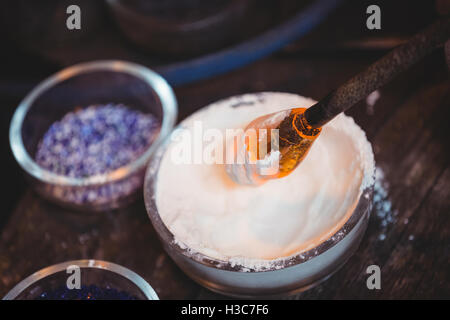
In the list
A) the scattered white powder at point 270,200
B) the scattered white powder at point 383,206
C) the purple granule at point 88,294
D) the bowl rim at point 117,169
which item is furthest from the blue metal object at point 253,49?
the purple granule at point 88,294

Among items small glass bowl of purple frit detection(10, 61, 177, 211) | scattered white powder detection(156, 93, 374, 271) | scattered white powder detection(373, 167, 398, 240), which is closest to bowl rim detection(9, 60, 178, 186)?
small glass bowl of purple frit detection(10, 61, 177, 211)

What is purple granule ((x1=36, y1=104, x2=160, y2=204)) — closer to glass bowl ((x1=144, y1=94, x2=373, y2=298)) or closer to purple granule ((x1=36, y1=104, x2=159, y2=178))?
purple granule ((x1=36, y1=104, x2=159, y2=178))

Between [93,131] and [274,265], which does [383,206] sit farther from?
[93,131]

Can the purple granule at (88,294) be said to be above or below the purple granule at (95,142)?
below

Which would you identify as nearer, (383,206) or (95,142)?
(383,206)

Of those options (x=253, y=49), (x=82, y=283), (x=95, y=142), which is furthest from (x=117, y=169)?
(x=253, y=49)

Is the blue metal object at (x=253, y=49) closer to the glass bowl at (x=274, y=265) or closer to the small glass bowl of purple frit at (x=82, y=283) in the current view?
the glass bowl at (x=274, y=265)
